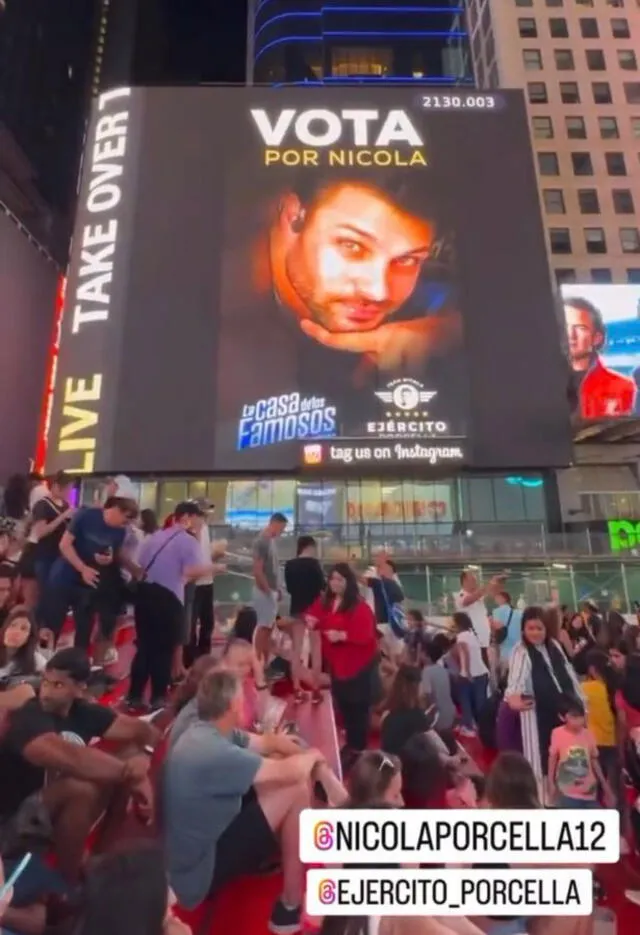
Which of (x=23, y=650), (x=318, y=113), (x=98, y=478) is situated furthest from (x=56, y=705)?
(x=318, y=113)

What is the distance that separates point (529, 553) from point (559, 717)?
17.4 meters

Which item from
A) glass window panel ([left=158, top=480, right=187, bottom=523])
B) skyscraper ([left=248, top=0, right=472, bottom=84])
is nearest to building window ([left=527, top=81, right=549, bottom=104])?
skyscraper ([left=248, top=0, right=472, bottom=84])

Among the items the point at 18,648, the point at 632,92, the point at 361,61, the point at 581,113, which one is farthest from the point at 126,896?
the point at 361,61

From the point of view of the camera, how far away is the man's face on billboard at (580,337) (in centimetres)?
2661

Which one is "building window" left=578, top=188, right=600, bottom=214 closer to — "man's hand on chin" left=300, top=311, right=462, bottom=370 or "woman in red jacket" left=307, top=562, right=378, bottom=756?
"man's hand on chin" left=300, top=311, right=462, bottom=370

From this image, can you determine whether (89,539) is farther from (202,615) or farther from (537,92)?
(537,92)

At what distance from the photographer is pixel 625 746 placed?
426 centimetres

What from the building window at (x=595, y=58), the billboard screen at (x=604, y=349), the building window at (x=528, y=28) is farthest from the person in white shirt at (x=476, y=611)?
the building window at (x=528, y=28)

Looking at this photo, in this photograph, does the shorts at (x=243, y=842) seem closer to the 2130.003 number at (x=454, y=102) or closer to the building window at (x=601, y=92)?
the 2130.003 number at (x=454, y=102)

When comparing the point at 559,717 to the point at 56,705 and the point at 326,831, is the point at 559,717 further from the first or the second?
the point at 56,705

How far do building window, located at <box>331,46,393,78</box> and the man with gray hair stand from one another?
49.3 metres

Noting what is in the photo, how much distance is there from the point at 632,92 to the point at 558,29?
6.21 metres

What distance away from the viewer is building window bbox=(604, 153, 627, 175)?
37.1 m
